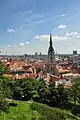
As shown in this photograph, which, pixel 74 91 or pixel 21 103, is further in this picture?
pixel 74 91

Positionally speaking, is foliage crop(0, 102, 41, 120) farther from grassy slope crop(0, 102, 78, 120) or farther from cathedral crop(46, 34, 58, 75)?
cathedral crop(46, 34, 58, 75)

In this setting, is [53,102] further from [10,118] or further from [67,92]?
[10,118]

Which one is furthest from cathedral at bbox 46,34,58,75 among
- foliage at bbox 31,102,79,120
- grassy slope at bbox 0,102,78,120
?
foliage at bbox 31,102,79,120

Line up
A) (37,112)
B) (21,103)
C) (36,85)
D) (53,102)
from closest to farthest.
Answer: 1. (37,112)
2. (21,103)
3. (53,102)
4. (36,85)

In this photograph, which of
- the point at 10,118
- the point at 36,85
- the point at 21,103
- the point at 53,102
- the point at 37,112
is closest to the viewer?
the point at 10,118

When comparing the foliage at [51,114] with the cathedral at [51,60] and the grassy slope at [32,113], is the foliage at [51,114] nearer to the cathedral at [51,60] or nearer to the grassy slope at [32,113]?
the grassy slope at [32,113]

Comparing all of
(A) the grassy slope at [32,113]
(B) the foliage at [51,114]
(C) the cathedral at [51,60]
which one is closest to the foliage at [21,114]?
(A) the grassy slope at [32,113]

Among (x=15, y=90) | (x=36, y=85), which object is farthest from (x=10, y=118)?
(x=36, y=85)

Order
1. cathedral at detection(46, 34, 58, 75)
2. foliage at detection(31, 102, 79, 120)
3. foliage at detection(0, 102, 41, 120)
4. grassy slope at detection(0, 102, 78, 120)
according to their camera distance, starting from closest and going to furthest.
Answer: foliage at detection(0, 102, 41, 120), grassy slope at detection(0, 102, 78, 120), foliage at detection(31, 102, 79, 120), cathedral at detection(46, 34, 58, 75)
